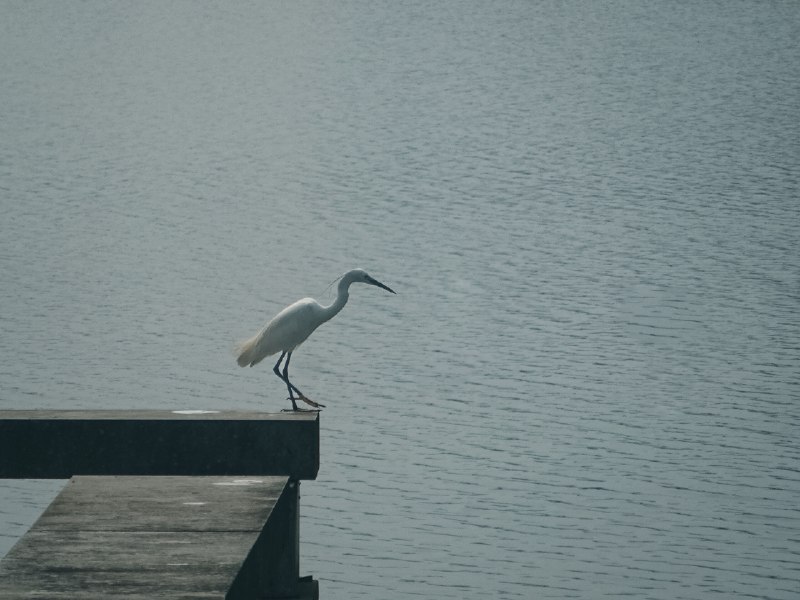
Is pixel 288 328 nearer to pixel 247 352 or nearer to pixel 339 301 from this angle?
pixel 247 352

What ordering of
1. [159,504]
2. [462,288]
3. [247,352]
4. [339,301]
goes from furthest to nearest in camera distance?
[462,288] → [339,301] → [247,352] → [159,504]

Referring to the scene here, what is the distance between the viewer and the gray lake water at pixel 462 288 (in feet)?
47.2

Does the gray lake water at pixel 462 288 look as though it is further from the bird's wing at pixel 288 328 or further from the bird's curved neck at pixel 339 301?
the bird's curved neck at pixel 339 301

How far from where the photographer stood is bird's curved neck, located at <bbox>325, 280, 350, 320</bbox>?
12805 mm

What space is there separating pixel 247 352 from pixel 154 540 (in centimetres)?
443

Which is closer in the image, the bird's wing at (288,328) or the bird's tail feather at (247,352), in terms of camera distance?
the bird's wing at (288,328)

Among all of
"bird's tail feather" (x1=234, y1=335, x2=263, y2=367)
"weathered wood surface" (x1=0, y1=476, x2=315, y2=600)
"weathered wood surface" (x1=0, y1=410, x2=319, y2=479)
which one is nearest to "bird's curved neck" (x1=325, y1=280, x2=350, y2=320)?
"bird's tail feather" (x1=234, y1=335, x2=263, y2=367)

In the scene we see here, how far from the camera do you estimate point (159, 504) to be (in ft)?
29.5

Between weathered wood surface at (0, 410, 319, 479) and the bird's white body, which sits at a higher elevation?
the bird's white body

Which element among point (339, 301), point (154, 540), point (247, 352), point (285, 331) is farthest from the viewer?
point (339, 301)

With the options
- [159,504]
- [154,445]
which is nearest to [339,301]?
[154,445]

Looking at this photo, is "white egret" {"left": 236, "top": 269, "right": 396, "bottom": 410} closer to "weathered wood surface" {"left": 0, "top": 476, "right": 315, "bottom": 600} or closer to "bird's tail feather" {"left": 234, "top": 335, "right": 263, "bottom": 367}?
"bird's tail feather" {"left": 234, "top": 335, "right": 263, "bottom": 367}

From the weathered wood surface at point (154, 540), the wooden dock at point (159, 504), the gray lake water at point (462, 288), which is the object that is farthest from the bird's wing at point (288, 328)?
the weathered wood surface at point (154, 540)

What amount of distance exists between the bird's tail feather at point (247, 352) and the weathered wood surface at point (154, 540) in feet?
9.36
